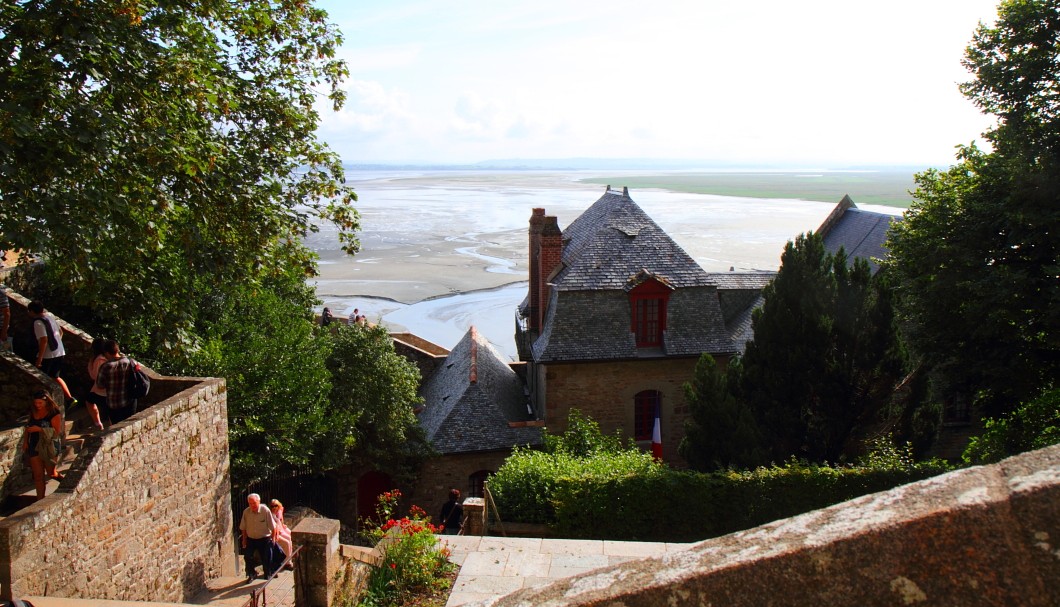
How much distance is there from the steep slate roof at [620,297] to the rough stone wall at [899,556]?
20031mm

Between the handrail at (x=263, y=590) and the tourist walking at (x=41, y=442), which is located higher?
the tourist walking at (x=41, y=442)

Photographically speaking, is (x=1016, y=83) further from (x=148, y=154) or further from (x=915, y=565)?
(x=915, y=565)

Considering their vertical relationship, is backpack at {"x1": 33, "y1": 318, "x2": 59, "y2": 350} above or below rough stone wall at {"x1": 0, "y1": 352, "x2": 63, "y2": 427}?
above

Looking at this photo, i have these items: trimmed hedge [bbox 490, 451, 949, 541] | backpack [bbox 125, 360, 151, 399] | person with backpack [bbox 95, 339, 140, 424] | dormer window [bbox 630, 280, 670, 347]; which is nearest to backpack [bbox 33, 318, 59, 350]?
person with backpack [bbox 95, 339, 140, 424]

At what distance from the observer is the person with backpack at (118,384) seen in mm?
11164

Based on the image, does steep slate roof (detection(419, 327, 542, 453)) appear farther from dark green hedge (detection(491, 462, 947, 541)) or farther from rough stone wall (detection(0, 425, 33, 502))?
A: rough stone wall (detection(0, 425, 33, 502))

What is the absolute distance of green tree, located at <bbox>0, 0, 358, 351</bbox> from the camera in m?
10.8

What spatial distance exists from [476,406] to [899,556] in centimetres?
2165

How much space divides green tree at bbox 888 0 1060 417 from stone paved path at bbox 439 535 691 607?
980cm

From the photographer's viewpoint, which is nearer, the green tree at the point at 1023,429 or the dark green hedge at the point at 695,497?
the green tree at the point at 1023,429

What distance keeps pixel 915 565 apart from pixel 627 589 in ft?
2.86

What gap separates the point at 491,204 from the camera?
114m

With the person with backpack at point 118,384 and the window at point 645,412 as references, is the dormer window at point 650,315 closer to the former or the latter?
the window at point 645,412

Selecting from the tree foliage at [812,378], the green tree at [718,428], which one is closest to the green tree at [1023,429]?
the tree foliage at [812,378]
